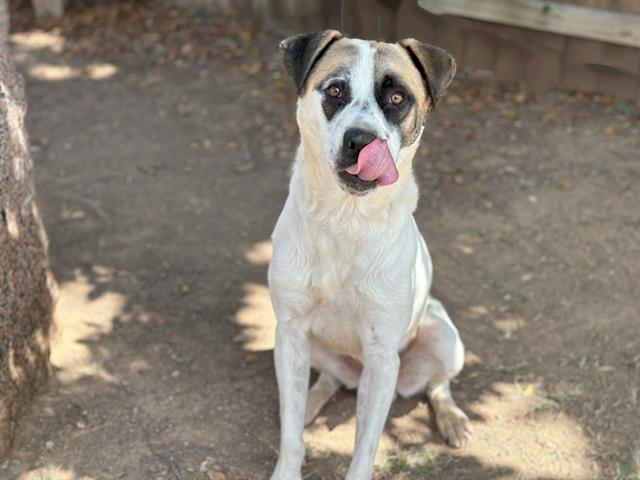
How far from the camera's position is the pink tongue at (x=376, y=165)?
326cm

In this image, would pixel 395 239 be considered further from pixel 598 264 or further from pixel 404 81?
pixel 598 264

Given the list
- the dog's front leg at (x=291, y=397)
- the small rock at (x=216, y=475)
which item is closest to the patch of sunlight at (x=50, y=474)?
the small rock at (x=216, y=475)

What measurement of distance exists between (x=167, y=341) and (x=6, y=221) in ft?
4.33

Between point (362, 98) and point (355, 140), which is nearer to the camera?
point (355, 140)

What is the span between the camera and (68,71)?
830 centimetres

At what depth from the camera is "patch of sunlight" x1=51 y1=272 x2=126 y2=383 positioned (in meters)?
4.79

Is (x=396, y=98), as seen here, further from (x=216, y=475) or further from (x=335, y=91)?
(x=216, y=475)

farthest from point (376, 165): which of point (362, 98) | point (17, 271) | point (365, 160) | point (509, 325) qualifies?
point (509, 325)

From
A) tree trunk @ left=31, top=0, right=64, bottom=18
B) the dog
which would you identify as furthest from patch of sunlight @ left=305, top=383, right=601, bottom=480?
tree trunk @ left=31, top=0, right=64, bottom=18

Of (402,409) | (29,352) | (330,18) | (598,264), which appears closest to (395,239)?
(402,409)

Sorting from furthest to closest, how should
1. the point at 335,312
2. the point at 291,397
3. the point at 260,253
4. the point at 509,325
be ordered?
the point at 260,253 → the point at 509,325 → the point at 291,397 → the point at 335,312

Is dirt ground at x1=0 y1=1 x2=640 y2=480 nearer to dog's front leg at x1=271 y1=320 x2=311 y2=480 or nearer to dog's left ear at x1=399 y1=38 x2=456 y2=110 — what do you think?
dog's front leg at x1=271 y1=320 x2=311 y2=480

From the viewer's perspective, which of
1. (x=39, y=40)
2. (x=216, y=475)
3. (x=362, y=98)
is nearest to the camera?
(x=362, y=98)

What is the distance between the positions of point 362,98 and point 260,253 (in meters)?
2.61
